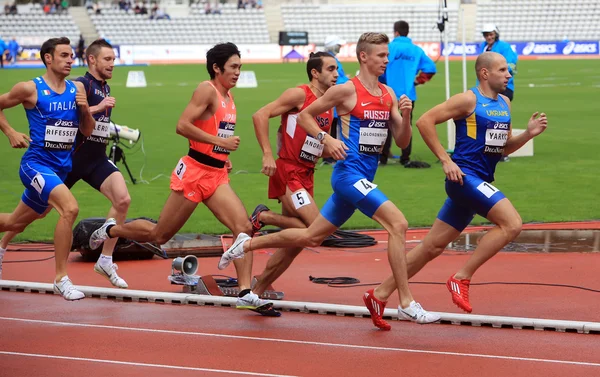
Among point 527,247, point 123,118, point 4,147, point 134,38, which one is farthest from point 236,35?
point 527,247

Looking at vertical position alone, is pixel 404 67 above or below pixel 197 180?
below

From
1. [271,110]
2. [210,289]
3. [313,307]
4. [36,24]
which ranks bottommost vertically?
[36,24]

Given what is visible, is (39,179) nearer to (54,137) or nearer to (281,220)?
(54,137)

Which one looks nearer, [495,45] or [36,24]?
[495,45]

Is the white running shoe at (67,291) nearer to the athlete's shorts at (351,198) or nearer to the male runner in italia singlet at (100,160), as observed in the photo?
the male runner in italia singlet at (100,160)

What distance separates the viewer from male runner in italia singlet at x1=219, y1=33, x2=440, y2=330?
7477 millimetres

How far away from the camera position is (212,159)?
8.55 m

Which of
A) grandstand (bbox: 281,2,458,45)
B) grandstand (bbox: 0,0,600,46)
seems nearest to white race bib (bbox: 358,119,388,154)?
grandstand (bbox: 0,0,600,46)

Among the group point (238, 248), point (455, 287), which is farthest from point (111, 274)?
point (455, 287)

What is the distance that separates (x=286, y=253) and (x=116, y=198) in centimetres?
184

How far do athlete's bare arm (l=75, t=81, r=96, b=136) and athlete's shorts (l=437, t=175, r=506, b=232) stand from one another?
10.2ft

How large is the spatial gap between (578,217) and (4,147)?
13.5 meters

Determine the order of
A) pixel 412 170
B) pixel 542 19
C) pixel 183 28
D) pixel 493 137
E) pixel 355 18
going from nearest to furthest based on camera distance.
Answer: pixel 493 137, pixel 412 170, pixel 542 19, pixel 183 28, pixel 355 18

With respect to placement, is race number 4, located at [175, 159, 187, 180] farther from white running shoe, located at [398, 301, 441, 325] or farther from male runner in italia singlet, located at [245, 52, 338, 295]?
white running shoe, located at [398, 301, 441, 325]
